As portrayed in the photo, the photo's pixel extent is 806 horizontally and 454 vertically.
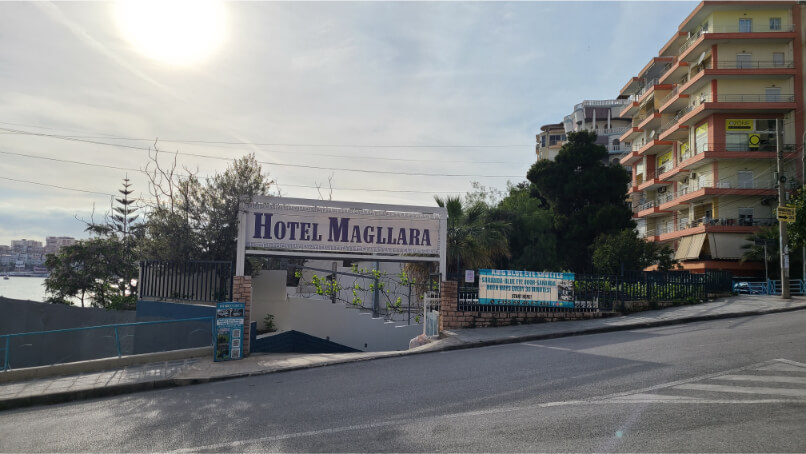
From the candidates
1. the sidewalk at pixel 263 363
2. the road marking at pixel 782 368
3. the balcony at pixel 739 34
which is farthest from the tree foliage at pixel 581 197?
the road marking at pixel 782 368

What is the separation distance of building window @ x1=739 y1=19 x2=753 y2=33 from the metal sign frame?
3704 centimetres

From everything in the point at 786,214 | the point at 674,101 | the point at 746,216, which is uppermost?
the point at 674,101

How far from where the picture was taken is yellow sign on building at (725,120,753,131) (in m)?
41.2

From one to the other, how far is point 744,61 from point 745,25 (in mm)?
2829

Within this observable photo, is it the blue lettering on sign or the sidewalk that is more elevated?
the blue lettering on sign

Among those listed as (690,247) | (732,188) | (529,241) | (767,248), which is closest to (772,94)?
(732,188)

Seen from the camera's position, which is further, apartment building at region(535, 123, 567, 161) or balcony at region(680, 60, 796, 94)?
apartment building at region(535, 123, 567, 161)

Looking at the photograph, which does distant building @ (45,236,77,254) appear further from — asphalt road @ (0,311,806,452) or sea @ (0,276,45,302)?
asphalt road @ (0,311,806,452)

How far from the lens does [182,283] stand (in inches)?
682

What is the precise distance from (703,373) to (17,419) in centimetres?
1119

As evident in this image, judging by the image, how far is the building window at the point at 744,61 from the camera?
137ft

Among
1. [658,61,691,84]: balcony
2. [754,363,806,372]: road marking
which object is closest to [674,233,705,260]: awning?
[658,61,691,84]: balcony

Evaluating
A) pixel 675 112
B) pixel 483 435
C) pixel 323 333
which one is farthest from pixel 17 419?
pixel 675 112

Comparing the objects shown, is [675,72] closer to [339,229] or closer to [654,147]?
[654,147]
